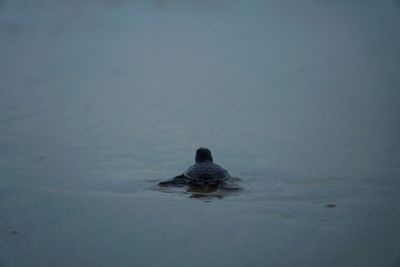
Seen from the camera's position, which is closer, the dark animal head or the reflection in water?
the reflection in water

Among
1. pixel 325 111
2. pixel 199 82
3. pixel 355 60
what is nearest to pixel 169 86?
pixel 199 82

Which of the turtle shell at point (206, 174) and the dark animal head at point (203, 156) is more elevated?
the dark animal head at point (203, 156)

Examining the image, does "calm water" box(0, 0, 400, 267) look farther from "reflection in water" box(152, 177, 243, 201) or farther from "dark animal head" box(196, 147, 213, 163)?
"dark animal head" box(196, 147, 213, 163)

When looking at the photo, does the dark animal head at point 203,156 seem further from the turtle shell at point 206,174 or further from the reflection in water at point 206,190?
the reflection in water at point 206,190

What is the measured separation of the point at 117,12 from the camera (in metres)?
13.2

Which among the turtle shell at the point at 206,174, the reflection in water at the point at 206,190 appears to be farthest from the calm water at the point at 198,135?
the turtle shell at the point at 206,174

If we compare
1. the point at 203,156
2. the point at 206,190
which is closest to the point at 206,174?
the point at 206,190

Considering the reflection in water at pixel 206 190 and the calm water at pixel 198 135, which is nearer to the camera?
the calm water at pixel 198 135

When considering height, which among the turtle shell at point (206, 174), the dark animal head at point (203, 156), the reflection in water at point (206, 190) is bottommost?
the reflection in water at point (206, 190)

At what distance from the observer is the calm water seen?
376 centimetres

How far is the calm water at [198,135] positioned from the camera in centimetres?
376

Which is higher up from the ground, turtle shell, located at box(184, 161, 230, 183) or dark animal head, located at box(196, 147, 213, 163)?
dark animal head, located at box(196, 147, 213, 163)

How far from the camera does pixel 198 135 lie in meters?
6.43

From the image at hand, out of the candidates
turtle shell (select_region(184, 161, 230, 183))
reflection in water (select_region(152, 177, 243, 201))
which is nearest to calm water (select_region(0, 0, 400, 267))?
reflection in water (select_region(152, 177, 243, 201))
